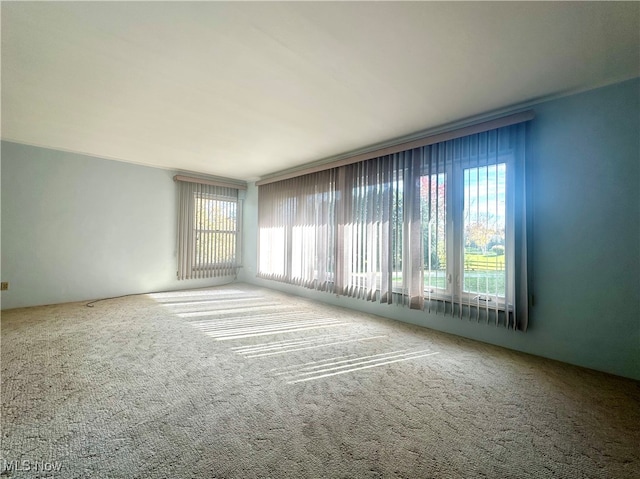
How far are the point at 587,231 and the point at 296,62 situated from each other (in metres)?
2.92

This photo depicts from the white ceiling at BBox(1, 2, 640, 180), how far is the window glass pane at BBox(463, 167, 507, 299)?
0.72 m

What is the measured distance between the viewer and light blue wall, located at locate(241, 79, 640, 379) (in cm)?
219

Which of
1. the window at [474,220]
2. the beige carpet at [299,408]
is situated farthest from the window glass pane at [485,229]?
the beige carpet at [299,408]

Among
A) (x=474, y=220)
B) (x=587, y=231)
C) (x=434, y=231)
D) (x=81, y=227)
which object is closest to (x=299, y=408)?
(x=434, y=231)

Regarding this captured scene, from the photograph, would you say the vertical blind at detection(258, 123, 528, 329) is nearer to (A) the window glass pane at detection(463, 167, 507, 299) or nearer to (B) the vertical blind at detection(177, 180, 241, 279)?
(A) the window glass pane at detection(463, 167, 507, 299)

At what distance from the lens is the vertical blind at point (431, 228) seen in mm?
2721

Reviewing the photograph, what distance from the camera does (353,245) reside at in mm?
4086

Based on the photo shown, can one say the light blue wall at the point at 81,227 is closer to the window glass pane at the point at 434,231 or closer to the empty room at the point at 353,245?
the empty room at the point at 353,245

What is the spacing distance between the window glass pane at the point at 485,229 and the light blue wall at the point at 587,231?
0.28 m

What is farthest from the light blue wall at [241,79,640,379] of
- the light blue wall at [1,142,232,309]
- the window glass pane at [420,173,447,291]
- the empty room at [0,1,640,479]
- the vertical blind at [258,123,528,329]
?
the light blue wall at [1,142,232,309]

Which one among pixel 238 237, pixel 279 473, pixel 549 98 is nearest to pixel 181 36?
pixel 279 473

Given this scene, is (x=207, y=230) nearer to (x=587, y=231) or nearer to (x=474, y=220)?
(x=474, y=220)

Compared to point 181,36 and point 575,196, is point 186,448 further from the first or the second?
point 575,196

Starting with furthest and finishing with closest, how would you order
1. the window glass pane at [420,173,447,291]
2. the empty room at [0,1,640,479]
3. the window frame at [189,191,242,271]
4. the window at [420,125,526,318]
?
the window frame at [189,191,242,271] → the window glass pane at [420,173,447,291] → the window at [420,125,526,318] → the empty room at [0,1,640,479]
